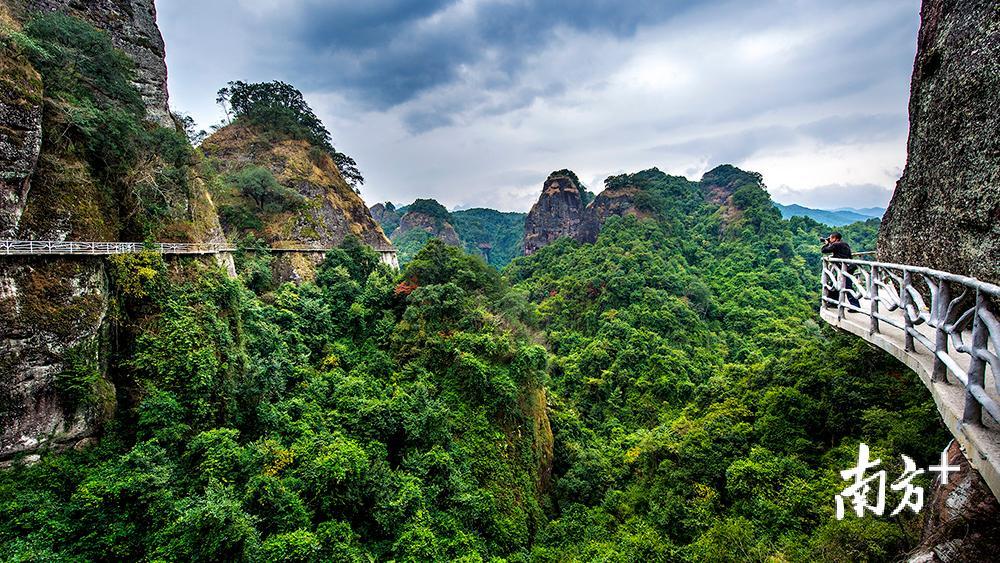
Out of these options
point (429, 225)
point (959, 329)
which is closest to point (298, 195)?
point (959, 329)

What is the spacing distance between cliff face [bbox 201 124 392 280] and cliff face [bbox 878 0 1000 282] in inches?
996

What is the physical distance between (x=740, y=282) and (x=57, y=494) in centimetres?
4597

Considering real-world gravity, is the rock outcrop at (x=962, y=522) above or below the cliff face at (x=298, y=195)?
below

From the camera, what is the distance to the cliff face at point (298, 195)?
23.8 m

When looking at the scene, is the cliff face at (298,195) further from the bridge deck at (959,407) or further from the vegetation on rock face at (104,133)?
the bridge deck at (959,407)

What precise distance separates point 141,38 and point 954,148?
30481 millimetres

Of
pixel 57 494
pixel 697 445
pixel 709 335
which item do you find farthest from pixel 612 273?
pixel 57 494

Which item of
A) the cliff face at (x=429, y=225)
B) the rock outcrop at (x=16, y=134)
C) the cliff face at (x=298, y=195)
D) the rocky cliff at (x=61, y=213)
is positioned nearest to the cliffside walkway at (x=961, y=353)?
the rocky cliff at (x=61, y=213)

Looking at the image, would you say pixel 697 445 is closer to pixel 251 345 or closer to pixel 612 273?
pixel 251 345

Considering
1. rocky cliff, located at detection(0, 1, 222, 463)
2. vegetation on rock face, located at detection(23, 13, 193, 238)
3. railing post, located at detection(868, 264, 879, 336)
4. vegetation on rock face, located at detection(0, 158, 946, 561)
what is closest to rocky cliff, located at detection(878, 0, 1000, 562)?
railing post, located at detection(868, 264, 879, 336)

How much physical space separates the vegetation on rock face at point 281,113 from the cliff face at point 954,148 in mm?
37264

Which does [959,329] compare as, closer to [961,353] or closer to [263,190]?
[961,353]

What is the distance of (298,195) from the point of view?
26766mm

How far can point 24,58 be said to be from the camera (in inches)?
388
